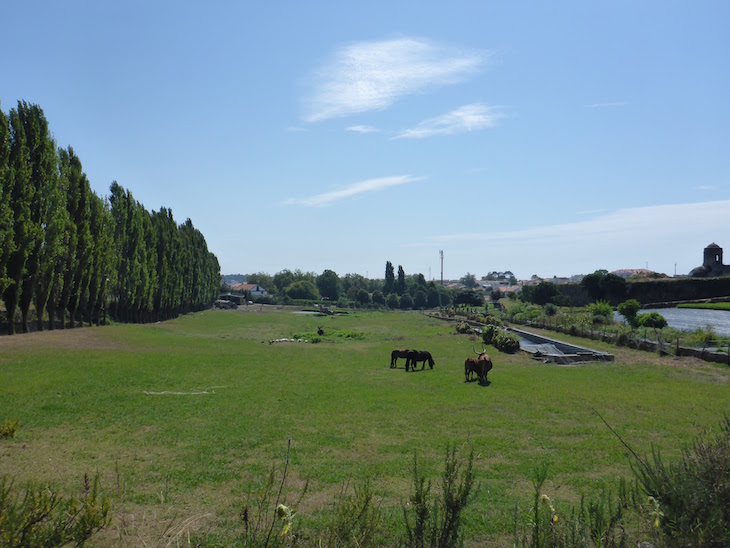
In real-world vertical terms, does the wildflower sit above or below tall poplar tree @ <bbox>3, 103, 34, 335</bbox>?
below

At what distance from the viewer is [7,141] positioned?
27.1m

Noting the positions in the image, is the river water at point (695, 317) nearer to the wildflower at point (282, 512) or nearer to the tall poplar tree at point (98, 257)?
the wildflower at point (282, 512)

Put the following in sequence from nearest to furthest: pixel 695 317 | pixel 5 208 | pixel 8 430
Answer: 1. pixel 8 430
2. pixel 5 208
3. pixel 695 317

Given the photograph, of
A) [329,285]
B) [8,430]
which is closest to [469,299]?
[329,285]

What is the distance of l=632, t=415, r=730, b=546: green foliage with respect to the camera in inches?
149

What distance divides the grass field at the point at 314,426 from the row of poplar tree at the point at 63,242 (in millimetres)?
5457

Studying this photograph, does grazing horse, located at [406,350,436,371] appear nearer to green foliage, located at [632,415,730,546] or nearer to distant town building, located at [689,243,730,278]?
green foliage, located at [632,415,730,546]

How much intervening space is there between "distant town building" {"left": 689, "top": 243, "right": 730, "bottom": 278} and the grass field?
5685 centimetres

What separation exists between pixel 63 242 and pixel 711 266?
260 ft

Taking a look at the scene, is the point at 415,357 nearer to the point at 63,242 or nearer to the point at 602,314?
the point at 602,314

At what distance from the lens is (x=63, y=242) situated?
33.9m

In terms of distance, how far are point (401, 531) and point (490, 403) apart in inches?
392

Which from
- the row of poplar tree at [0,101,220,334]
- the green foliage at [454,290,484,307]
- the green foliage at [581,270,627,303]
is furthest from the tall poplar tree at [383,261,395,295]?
the row of poplar tree at [0,101,220,334]

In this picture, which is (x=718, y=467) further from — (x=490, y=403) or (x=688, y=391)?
(x=688, y=391)
